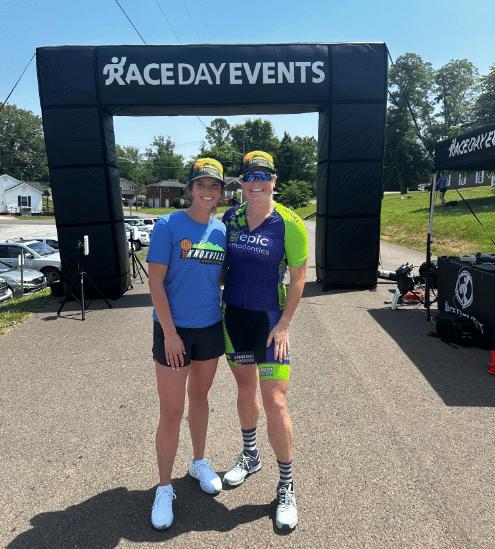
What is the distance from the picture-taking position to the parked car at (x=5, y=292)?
10.3m

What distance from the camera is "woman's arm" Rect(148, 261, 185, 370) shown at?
2.50 meters

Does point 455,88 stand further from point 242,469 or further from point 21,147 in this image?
point 21,147

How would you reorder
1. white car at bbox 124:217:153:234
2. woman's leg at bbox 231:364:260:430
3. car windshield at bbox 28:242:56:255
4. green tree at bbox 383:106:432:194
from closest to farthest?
woman's leg at bbox 231:364:260:430 → car windshield at bbox 28:242:56:255 → white car at bbox 124:217:153:234 → green tree at bbox 383:106:432:194

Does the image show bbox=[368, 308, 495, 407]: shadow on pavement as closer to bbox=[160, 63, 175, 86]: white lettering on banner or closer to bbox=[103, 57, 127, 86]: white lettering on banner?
bbox=[160, 63, 175, 86]: white lettering on banner

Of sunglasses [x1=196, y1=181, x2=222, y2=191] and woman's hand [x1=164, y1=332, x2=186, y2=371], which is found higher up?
sunglasses [x1=196, y1=181, x2=222, y2=191]

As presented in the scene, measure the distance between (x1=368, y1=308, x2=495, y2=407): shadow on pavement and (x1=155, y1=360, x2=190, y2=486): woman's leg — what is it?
2.96 metres

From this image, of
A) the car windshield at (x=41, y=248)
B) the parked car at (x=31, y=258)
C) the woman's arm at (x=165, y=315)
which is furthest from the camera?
the car windshield at (x=41, y=248)

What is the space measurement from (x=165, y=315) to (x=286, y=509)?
1394 mm

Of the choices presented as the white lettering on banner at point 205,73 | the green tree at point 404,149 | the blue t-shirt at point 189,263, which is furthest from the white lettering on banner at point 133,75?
the green tree at point 404,149

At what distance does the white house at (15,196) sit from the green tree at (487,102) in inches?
2275

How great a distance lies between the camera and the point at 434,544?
2465 millimetres

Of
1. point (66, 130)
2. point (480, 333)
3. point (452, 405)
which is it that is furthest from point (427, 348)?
point (66, 130)

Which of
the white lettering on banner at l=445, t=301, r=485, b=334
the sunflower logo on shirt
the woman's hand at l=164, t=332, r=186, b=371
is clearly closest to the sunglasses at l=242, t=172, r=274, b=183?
the sunflower logo on shirt

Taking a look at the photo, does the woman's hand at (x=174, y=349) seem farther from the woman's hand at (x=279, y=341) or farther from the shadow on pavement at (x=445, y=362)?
the shadow on pavement at (x=445, y=362)
